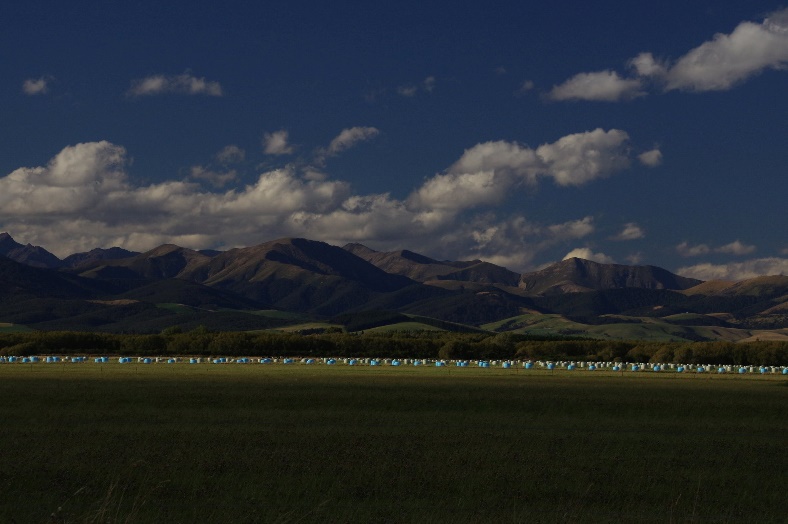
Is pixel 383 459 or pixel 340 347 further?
pixel 340 347

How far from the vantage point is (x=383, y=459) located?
3169 centimetres

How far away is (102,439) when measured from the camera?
118ft

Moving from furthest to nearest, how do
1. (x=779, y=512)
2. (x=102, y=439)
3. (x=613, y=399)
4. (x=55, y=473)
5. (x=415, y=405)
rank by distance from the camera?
(x=613, y=399), (x=415, y=405), (x=102, y=439), (x=55, y=473), (x=779, y=512)

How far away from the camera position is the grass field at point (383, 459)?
2377 cm

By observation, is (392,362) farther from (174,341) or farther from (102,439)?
(102,439)

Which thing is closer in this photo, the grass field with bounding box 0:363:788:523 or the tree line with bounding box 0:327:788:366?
the grass field with bounding box 0:363:788:523

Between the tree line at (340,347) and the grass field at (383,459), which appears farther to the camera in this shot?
the tree line at (340,347)

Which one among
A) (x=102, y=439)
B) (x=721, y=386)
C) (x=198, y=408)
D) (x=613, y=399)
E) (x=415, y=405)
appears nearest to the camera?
(x=102, y=439)

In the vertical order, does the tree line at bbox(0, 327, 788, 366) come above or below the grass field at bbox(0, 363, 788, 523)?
above

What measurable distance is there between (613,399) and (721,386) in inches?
Result: 1062

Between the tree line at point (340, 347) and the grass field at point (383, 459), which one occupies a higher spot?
the tree line at point (340, 347)

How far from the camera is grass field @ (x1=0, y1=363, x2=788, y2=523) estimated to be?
23766 millimetres

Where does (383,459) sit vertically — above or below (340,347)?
below

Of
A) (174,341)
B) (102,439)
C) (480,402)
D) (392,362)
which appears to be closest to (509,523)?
(102,439)
